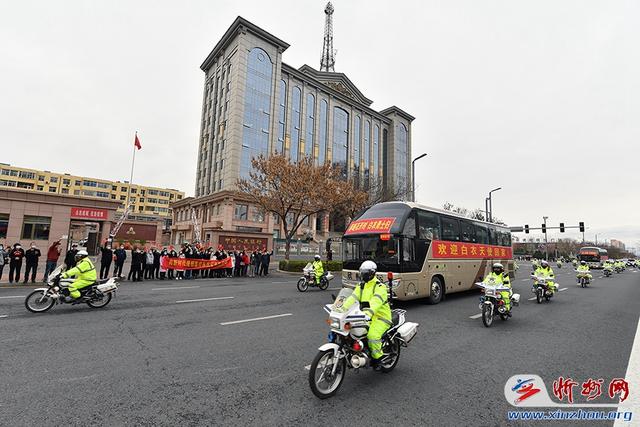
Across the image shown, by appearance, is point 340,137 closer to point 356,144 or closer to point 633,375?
point 356,144

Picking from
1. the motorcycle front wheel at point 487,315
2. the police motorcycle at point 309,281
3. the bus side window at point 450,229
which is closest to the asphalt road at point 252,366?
the motorcycle front wheel at point 487,315

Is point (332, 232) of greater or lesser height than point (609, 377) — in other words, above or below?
above

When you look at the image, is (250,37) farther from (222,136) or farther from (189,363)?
(189,363)

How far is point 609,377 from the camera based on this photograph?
4742mm

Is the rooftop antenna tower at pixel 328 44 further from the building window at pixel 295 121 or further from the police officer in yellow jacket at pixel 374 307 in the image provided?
the police officer in yellow jacket at pixel 374 307

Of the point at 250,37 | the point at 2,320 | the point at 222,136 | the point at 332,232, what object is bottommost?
the point at 2,320

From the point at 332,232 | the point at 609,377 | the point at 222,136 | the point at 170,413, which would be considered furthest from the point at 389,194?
the point at 170,413

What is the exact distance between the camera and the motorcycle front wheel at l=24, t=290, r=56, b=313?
8.28 meters

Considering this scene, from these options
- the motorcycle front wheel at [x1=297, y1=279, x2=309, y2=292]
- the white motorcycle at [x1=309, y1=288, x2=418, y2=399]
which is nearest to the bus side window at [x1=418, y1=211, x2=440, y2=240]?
the motorcycle front wheel at [x1=297, y1=279, x2=309, y2=292]

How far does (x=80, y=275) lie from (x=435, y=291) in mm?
11168

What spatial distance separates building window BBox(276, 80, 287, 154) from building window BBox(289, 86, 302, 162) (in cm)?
145

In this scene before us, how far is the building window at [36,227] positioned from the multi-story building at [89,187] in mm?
47704

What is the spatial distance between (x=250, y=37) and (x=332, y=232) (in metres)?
33.8

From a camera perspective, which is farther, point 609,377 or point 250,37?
point 250,37
